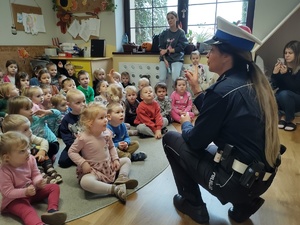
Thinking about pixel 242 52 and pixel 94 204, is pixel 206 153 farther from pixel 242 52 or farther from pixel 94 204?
pixel 94 204

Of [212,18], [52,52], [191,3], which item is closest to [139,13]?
[191,3]

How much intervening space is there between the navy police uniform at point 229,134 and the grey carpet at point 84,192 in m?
0.63

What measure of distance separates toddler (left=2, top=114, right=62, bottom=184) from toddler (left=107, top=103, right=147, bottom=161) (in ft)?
1.65

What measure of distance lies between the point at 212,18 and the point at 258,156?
3.28 m

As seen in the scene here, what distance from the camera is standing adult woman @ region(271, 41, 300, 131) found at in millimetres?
2898

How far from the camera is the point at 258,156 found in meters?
1.09

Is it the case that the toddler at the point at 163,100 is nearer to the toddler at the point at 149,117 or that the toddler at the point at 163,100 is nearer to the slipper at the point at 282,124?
the toddler at the point at 149,117

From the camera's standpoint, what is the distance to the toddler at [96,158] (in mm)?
1505

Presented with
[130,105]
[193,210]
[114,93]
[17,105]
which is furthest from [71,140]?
[193,210]

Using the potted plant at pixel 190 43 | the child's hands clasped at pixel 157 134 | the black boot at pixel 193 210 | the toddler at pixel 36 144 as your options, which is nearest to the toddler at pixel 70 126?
the toddler at pixel 36 144

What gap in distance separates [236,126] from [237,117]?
0.14ft

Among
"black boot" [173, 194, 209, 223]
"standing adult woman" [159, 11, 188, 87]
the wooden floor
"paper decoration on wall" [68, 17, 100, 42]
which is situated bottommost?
the wooden floor

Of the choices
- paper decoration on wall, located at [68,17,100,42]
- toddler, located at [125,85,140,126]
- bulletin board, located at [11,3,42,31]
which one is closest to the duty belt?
toddler, located at [125,85,140,126]

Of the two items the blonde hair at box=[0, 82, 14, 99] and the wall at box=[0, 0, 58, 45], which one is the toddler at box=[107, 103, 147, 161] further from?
the wall at box=[0, 0, 58, 45]
